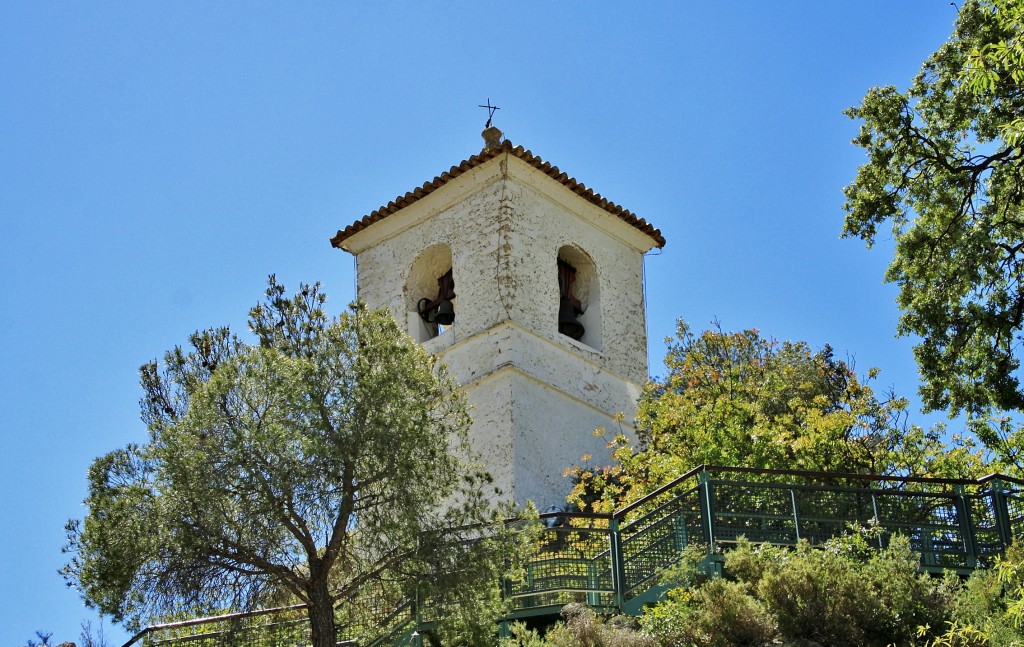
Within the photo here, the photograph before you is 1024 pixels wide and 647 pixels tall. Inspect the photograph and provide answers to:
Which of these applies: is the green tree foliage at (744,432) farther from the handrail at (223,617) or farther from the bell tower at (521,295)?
the handrail at (223,617)

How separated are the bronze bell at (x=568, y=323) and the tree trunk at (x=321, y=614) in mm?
10209

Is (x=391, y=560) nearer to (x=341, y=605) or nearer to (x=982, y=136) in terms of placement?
(x=341, y=605)

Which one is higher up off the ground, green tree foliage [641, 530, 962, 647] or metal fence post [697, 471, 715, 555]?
metal fence post [697, 471, 715, 555]

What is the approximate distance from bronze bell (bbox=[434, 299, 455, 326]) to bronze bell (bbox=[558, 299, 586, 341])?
5.40ft

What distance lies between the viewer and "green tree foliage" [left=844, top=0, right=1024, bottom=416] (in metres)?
17.7

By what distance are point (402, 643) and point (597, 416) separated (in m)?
8.36

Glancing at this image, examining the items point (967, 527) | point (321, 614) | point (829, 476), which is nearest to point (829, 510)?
point (829, 476)

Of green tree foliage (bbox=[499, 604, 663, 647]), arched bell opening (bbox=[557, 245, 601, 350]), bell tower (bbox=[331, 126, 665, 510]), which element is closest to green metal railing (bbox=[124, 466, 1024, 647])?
green tree foliage (bbox=[499, 604, 663, 647])

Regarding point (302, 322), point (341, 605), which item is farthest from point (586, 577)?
point (302, 322)

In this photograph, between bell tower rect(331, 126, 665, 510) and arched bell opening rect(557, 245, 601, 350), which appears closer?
bell tower rect(331, 126, 665, 510)

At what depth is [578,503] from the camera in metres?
19.8

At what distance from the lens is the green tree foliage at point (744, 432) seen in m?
18.8

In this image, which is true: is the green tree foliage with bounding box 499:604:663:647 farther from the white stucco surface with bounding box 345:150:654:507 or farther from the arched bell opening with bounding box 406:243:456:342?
the arched bell opening with bounding box 406:243:456:342

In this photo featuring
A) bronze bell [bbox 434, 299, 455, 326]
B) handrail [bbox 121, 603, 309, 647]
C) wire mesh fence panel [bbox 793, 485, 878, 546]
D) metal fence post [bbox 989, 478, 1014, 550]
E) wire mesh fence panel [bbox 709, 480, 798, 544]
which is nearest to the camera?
handrail [bbox 121, 603, 309, 647]
